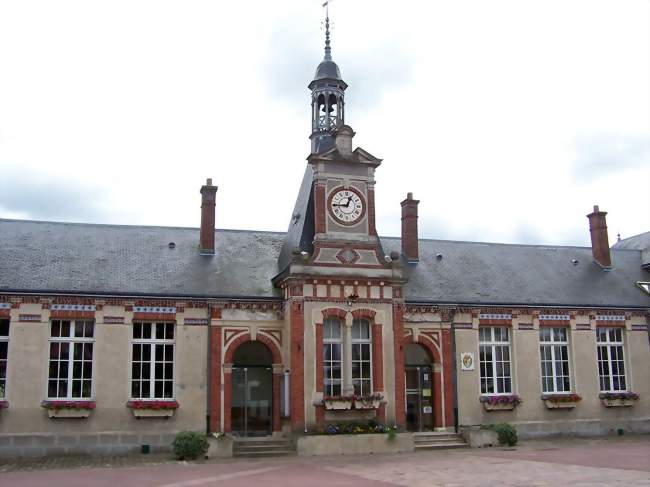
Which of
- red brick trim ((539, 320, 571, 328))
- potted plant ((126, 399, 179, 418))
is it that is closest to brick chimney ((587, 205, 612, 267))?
red brick trim ((539, 320, 571, 328))

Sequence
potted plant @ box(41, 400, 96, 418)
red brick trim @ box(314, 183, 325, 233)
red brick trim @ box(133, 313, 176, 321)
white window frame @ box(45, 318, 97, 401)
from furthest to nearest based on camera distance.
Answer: red brick trim @ box(314, 183, 325, 233) < red brick trim @ box(133, 313, 176, 321) < white window frame @ box(45, 318, 97, 401) < potted plant @ box(41, 400, 96, 418)

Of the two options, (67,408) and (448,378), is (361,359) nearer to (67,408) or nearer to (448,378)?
(448,378)

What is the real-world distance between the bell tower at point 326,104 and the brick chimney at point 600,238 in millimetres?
10579

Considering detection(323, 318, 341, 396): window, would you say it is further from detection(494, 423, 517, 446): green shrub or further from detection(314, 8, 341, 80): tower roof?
detection(314, 8, 341, 80): tower roof

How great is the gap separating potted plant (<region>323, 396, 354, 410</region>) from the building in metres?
0.04

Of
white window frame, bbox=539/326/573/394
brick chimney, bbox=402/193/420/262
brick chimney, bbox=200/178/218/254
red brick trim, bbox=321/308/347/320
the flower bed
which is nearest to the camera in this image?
red brick trim, bbox=321/308/347/320

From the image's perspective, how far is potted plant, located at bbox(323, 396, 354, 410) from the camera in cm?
1983

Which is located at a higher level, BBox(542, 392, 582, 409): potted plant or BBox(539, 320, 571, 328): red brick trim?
BBox(539, 320, 571, 328): red brick trim

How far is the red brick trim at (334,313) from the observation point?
20578 millimetres

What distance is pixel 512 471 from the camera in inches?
605

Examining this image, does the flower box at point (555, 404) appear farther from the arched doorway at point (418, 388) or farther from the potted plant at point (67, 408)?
the potted plant at point (67, 408)

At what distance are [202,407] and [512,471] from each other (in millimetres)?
9014

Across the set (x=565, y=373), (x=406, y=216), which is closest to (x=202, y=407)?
(x=406, y=216)

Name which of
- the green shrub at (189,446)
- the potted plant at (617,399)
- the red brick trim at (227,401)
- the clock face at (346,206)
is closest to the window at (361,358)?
the clock face at (346,206)
